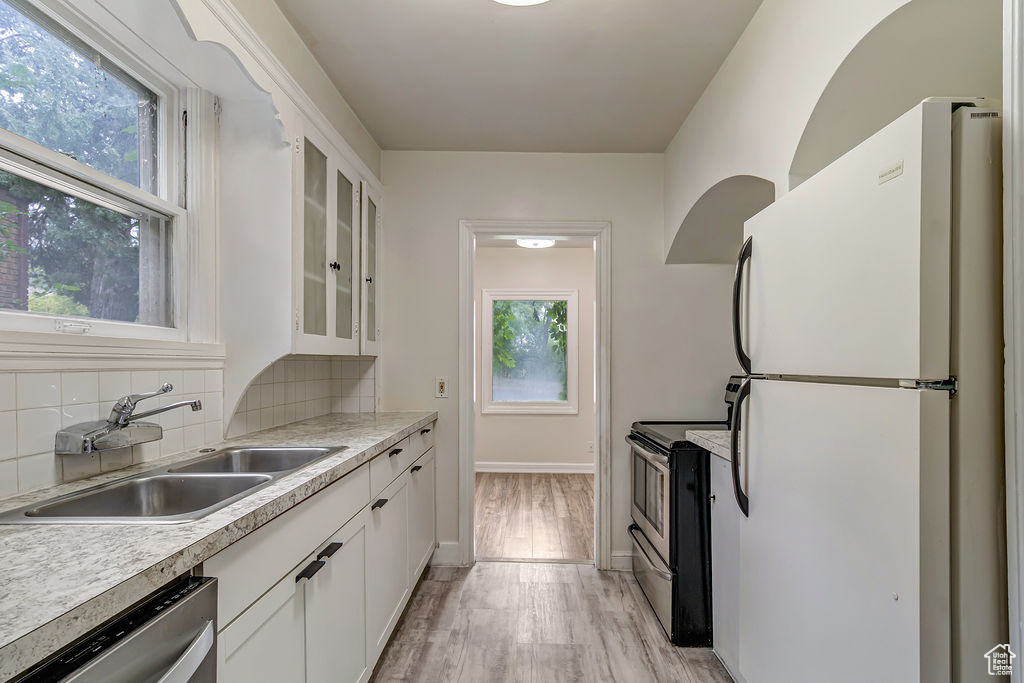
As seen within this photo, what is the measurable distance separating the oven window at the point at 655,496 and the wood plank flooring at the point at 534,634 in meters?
0.45

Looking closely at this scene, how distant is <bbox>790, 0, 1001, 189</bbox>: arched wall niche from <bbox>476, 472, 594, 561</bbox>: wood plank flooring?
261 centimetres

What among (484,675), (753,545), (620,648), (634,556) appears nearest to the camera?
(753,545)

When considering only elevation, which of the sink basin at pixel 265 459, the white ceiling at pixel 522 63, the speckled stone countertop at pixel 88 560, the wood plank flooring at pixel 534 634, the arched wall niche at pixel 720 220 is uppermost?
the white ceiling at pixel 522 63

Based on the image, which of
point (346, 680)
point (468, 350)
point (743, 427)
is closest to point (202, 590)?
point (346, 680)

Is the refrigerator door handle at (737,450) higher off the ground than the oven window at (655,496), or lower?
higher

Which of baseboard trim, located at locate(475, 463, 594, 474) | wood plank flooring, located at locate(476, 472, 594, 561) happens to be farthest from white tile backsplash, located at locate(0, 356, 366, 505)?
baseboard trim, located at locate(475, 463, 594, 474)

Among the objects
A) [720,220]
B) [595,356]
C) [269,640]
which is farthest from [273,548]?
[720,220]

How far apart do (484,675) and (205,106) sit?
7.81 ft

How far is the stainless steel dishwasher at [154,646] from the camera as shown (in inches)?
25.5

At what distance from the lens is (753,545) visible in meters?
1.51

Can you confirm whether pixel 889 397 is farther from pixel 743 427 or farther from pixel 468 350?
pixel 468 350

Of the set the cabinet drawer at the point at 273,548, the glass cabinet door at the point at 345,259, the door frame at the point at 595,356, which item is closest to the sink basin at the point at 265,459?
the cabinet drawer at the point at 273,548

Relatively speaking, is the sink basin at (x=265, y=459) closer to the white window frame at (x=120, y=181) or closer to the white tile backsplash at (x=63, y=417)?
the white tile backsplash at (x=63, y=417)

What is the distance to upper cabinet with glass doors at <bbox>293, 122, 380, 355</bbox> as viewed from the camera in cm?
197
